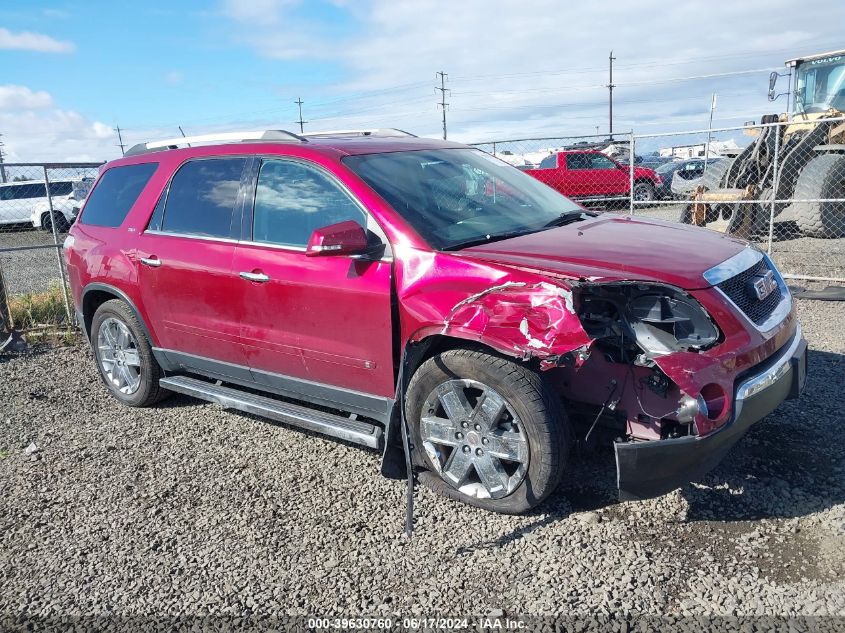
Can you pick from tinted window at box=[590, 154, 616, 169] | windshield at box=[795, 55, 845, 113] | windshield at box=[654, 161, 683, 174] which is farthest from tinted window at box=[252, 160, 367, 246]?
windshield at box=[654, 161, 683, 174]

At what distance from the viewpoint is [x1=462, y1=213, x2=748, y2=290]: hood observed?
3135 millimetres

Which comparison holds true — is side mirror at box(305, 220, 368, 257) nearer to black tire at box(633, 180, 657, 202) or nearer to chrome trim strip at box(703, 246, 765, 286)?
chrome trim strip at box(703, 246, 765, 286)

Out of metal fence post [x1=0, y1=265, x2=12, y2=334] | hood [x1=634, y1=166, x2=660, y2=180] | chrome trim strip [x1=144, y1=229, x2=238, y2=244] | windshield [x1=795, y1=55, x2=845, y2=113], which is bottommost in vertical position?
metal fence post [x1=0, y1=265, x2=12, y2=334]

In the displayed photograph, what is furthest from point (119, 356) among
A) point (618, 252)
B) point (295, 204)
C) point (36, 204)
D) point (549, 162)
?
point (36, 204)

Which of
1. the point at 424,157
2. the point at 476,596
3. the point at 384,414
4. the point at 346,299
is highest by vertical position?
the point at 424,157

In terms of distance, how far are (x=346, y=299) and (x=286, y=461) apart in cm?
126

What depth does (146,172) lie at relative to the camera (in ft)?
16.9

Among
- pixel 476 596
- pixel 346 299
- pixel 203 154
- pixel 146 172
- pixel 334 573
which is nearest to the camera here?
pixel 476 596

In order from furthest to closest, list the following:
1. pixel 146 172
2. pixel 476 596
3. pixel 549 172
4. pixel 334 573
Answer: pixel 549 172 < pixel 146 172 < pixel 334 573 < pixel 476 596

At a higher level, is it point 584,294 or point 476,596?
point 584,294

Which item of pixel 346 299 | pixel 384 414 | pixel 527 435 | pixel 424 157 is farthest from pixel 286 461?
pixel 424 157

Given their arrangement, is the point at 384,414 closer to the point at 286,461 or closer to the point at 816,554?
the point at 286,461

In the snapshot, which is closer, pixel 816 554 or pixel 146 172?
pixel 816 554

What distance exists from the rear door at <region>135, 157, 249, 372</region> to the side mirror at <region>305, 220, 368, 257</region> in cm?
95
